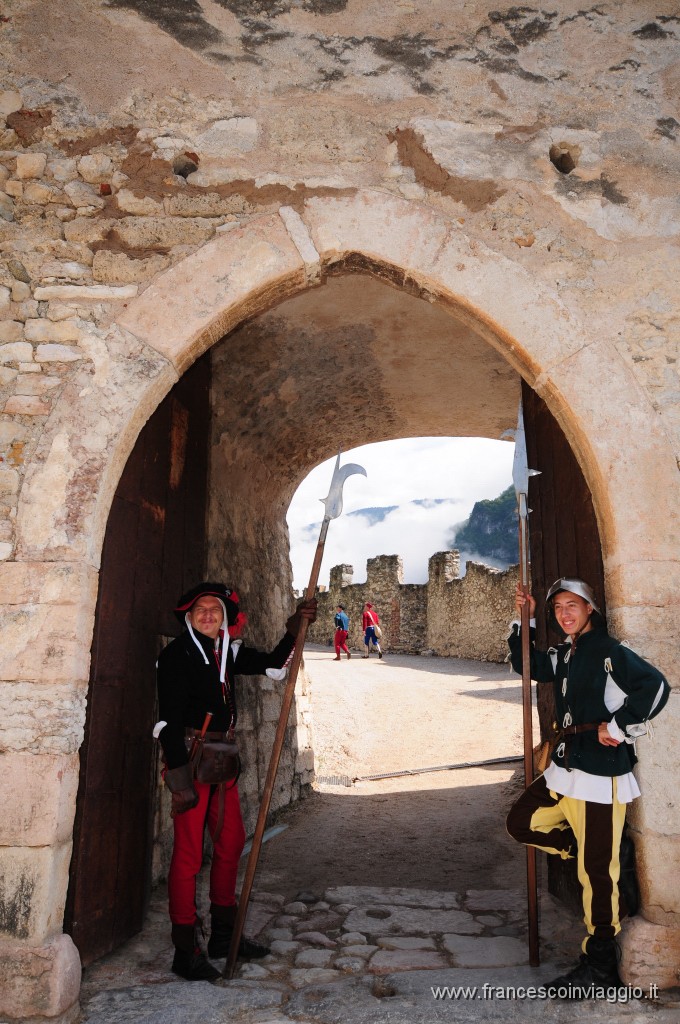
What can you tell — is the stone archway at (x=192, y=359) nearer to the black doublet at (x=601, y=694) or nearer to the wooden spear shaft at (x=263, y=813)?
the black doublet at (x=601, y=694)

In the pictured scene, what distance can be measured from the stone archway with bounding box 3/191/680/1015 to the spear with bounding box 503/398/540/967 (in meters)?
0.33

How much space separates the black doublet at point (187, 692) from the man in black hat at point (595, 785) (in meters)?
1.23

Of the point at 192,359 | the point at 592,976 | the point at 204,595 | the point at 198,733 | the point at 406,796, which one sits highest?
the point at 192,359

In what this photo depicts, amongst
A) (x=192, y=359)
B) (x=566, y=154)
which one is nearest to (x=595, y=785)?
(x=192, y=359)

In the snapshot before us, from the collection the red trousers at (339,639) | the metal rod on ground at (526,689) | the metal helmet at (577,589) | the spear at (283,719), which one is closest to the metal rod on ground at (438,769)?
the spear at (283,719)

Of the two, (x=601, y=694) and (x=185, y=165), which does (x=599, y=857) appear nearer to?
(x=601, y=694)

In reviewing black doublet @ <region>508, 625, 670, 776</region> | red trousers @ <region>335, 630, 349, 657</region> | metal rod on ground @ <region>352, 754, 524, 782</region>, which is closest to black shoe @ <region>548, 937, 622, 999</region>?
black doublet @ <region>508, 625, 670, 776</region>

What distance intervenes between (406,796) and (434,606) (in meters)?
11.8

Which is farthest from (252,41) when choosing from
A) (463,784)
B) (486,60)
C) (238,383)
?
(463,784)

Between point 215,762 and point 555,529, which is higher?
point 555,529

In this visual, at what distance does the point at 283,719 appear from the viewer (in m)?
3.05

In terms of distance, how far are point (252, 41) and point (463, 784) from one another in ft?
17.9

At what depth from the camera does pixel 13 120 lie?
3.20 meters

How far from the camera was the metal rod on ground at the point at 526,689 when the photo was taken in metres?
2.72
